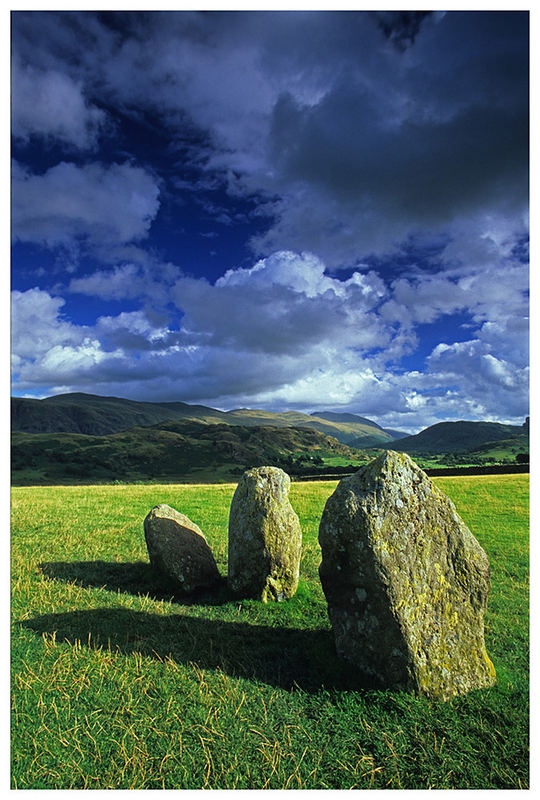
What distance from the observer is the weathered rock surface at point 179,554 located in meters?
11.5

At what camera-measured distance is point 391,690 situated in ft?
22.0

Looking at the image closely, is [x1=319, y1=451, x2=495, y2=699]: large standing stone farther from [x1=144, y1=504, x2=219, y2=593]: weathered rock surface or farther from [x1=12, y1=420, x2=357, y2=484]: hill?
[x1=12, y1=420, x2=357, y2=484]: hill

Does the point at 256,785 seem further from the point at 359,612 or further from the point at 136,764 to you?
the point at 359,612

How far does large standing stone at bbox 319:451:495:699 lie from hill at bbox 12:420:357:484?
36360 mm

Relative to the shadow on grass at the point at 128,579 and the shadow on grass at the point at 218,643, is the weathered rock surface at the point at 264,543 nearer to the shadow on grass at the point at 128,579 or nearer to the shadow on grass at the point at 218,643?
the shadow on grass at the point at 128,579

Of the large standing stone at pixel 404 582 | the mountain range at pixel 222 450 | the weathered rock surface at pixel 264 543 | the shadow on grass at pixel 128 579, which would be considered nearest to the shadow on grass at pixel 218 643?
the large standing stone at pixel 404 582

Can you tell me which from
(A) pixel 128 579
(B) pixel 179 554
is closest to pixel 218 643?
(B) pixel 179 554

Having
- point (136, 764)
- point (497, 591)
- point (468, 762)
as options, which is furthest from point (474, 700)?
point (497, 591)

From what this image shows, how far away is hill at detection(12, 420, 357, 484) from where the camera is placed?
236 feet

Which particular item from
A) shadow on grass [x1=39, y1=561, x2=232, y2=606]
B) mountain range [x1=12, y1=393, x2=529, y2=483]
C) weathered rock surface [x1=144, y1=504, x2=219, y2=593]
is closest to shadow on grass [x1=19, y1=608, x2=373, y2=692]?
shadow on grass [x1=39, y1=561, x2=232, y2=606]

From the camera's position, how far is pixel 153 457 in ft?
448

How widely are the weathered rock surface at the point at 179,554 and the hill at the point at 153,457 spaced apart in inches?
1252

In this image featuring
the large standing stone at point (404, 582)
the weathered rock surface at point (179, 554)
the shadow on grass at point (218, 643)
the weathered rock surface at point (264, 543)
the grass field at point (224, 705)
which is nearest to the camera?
the grass field at point (224, 705)

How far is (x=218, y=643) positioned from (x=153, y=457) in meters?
134
